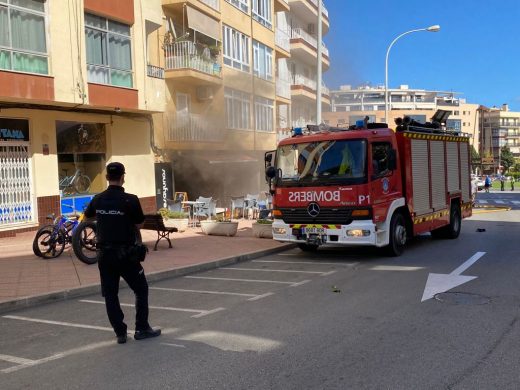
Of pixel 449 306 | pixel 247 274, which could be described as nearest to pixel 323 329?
pixel 449 306

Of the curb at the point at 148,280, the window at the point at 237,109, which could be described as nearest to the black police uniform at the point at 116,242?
the curb at the point at 148,280

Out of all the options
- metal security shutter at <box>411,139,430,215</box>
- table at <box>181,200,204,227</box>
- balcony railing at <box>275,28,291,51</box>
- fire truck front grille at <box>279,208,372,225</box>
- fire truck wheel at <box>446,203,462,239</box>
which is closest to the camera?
fire truck front grille at <box>279,208,372,225</box>

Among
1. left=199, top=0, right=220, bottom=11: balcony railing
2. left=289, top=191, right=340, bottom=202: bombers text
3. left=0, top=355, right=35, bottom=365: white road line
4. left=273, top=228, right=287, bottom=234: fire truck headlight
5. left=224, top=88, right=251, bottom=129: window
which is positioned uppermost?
left=199, top=0, right=220, bottom=11: balcony railing

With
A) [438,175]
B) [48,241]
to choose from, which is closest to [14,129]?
[48,241]

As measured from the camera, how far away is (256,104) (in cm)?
2492

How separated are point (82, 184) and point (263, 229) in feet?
20.1

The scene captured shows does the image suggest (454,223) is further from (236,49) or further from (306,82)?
(306,82)

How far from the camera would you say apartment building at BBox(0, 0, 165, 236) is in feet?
40.5

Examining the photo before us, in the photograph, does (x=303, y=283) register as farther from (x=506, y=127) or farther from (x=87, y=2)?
(x=506, y=127)

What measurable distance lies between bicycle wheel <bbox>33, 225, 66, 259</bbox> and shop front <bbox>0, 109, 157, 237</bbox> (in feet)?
10.4

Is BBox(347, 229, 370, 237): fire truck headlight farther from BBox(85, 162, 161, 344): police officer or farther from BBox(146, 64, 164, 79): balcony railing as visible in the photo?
BBox(146, 64, 164, 79): balcony railing

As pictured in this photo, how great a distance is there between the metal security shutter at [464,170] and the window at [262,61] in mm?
13521

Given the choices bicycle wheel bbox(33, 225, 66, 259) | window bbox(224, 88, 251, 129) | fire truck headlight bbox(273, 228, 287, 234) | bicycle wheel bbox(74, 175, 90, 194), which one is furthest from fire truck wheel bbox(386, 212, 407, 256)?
window bbox(224, 88, 251, 129)

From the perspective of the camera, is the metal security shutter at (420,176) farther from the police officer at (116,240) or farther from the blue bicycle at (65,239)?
the police officer at (116,240)
